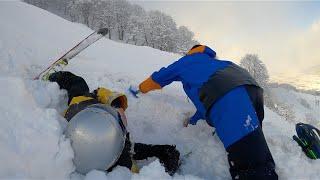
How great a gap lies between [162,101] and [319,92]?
13343cm

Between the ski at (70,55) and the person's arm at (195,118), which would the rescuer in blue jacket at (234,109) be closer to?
the person's arm at (195,118)

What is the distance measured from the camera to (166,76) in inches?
228

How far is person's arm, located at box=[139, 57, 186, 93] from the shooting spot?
5.65 metres

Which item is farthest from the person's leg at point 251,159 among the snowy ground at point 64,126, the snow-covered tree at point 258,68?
the snow-covered tree at point 258,68

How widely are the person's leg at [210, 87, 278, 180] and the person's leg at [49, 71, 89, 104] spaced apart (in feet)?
6.89

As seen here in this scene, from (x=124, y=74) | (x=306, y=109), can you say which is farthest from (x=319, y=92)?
(x=124, y=74)

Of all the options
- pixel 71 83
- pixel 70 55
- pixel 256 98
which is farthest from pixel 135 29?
pixel 256 98

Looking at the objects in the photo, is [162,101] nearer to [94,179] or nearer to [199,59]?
[199,59]

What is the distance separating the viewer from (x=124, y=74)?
8.45 meters

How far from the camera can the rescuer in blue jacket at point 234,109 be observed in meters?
4.33

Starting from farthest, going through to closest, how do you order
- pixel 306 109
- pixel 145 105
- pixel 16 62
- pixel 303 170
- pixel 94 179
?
1. pixel 306 109
2. pixel 16 62
3. pixel 145 105
4. pixel 303 170
5. pixel 94 179

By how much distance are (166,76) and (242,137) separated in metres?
1.81

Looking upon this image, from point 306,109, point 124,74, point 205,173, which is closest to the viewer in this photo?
point 205,173

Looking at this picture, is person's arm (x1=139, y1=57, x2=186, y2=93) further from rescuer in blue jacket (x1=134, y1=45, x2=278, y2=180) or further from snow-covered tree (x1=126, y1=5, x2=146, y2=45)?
snow-covered tree (x1=126, y1=5, x2=146, y2=45)
